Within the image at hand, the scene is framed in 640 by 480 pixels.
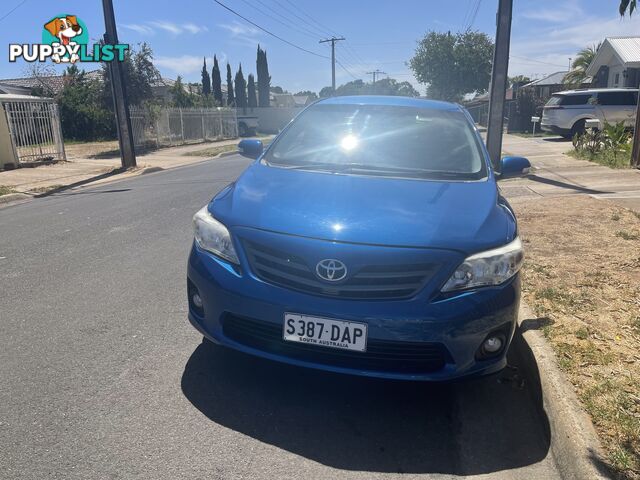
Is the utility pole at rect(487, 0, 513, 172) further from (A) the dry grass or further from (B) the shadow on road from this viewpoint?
(B) the shadow on road

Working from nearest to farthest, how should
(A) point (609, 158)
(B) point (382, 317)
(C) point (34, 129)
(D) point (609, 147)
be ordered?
(B) point (382, 317) < (A) point (609, 158) < (D) point (609, 147) < (C) point (34, 129)

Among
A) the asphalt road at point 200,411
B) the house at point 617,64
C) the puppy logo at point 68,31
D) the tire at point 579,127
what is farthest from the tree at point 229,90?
the asphalt road at point 200,411

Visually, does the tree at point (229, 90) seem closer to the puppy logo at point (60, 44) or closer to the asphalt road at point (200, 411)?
the puppy logo at point (60, 44)

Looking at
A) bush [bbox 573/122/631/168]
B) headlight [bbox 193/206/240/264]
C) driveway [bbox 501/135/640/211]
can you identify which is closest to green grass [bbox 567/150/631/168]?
bush [bbox 573/122/631/168]

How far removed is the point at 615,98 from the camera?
20.0 m

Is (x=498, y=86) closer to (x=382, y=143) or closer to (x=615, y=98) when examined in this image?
(x=382, y=143)

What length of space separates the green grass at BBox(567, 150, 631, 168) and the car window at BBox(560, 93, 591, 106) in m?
7.29

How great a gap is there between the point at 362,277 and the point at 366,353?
393mm

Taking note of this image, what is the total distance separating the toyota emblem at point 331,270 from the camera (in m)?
2.65

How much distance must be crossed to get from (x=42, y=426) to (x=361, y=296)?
1745mm

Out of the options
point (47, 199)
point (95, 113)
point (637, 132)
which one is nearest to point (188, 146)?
point (95, 113)

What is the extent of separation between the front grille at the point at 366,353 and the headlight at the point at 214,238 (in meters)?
0.35

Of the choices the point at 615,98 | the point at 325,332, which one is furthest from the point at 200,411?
the point at 615,98

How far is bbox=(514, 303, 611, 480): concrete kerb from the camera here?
91.9 inches
